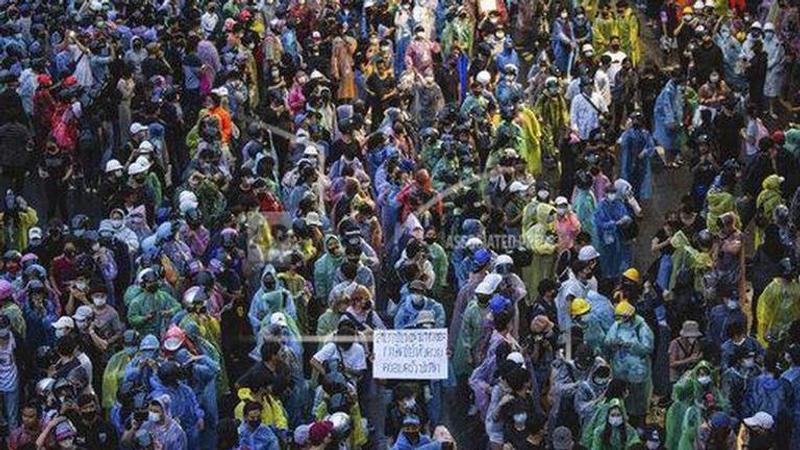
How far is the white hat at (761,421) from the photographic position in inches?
560

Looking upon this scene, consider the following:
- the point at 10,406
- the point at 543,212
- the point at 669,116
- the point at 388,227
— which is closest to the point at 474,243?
the point at 543,212

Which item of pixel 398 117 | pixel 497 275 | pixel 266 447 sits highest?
pixel 398 117

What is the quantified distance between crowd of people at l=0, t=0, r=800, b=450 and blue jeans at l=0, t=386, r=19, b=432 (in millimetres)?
28

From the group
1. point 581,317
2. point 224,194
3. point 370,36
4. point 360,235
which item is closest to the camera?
point 581,317

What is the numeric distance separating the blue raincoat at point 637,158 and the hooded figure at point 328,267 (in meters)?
4.99

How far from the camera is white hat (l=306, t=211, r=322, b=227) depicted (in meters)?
17.5

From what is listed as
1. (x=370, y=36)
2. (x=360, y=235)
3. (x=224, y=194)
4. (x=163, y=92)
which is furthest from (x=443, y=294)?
(x=370, y=36)

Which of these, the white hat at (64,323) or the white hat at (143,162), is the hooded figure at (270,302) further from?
the white hat at (143,162)

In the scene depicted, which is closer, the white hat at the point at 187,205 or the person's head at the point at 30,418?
the person's head at the point at 30,418

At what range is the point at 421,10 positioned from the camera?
2511cm

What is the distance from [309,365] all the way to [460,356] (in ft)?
4.52

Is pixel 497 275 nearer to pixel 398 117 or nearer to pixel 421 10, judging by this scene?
pixel 398 117

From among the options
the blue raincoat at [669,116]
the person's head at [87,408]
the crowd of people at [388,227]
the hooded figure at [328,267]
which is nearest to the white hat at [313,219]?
the crowd of people at [388,227]

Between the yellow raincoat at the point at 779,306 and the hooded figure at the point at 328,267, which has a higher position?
the hooded figure at the point at 328,267
